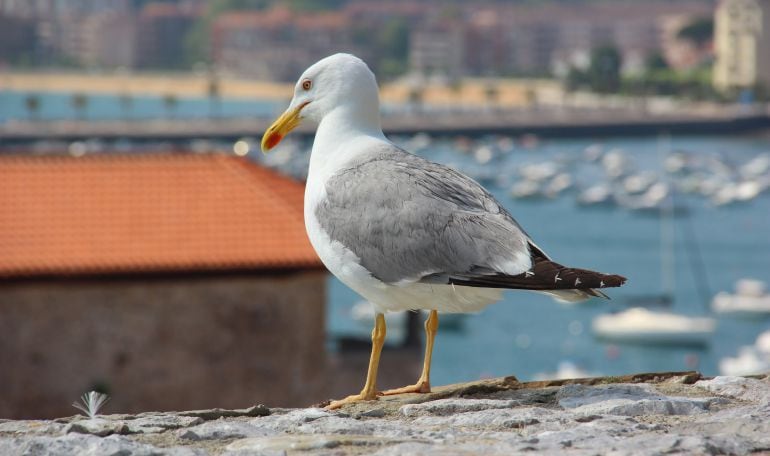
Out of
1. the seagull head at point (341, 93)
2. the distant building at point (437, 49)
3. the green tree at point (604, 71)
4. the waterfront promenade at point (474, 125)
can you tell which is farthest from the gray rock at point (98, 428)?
the distant building at point (437, 49)

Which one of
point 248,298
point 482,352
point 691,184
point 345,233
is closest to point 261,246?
point 248,298

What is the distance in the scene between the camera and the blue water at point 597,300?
133ft

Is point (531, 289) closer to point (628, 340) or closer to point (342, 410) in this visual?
point (342, 410)

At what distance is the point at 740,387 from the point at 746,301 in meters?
43.8

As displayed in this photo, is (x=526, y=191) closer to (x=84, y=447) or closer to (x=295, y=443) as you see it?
(x=295, y=443)

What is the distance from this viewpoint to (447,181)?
4.44 m

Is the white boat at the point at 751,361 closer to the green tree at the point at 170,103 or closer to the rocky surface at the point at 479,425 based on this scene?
the rocky surface at the point at 479,425

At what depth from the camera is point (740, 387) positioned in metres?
4.28

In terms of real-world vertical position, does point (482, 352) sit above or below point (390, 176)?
above

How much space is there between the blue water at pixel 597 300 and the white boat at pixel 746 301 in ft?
1.24

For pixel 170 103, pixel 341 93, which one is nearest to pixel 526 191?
pixel 170 103

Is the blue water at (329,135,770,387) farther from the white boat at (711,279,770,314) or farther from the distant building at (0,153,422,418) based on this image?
the distant building at (0,153,422,418)

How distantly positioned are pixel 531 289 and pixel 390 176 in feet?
2.28

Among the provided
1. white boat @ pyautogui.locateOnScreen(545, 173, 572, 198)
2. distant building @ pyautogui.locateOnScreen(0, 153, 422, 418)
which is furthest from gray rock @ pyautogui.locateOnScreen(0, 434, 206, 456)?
white boat @ pyautogui.locateOnScreen(545, 173, 572, 198)
